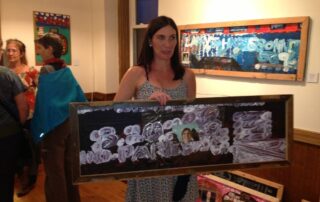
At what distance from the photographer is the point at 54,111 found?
2.27m

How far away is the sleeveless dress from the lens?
135 cm

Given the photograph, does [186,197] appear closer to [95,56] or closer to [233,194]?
[233,194]

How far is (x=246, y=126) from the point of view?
1.26 meters

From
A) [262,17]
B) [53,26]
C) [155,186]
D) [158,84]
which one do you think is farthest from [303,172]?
[53,26]

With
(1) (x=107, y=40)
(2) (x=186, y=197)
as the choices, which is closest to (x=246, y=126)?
(2) (x=186, y=197)

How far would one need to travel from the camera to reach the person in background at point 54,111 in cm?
226

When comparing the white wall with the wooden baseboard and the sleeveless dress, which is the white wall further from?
the sleeveless dress

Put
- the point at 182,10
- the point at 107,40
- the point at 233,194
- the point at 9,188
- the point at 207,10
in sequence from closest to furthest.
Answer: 1. the point at 9,188
2. the point at 233,194
3. the point at 207,10
4. the point at 182,10
5. the point at 107,40

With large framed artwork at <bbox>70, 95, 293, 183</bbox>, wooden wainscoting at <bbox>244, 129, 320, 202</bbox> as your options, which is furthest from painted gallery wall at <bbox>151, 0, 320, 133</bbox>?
large framed artwork at <bbox>70, 95, 293, 183</bbox>

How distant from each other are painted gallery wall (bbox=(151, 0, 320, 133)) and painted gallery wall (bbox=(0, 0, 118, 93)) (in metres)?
1.24

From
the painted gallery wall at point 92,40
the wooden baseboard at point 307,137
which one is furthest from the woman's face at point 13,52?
the wooden baseboard at point 307,137

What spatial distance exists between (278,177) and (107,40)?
300cm

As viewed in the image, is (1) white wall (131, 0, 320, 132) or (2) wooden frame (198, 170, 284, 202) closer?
(1) white wall (131, 0, 320, 132)

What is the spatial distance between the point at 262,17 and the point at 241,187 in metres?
1.54
